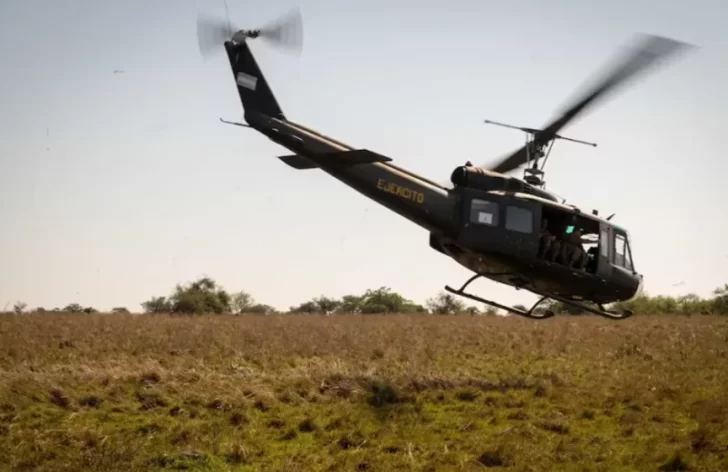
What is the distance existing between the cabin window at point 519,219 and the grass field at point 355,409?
12.0 ft

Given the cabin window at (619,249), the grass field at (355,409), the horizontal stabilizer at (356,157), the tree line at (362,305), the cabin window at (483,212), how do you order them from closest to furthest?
the grass field at (355,409)
the horizontal stabilizer at (356,157)
the cabin window at (483,212)
the cabin window at (619,249)
the tree line at (362,305)

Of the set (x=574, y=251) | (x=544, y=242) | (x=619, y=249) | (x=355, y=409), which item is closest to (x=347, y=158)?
(x=544, y=242)

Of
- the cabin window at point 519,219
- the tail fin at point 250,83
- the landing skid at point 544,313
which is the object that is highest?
the tail fin at point 250,83

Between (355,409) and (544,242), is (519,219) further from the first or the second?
(355,409)

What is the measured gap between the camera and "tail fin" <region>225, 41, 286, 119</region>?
17.8 metres

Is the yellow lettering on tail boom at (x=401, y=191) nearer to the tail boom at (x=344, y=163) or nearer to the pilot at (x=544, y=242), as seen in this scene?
the tail boom at (x=344, y=163)

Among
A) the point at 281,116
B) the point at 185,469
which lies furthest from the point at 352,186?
the point at 185,469

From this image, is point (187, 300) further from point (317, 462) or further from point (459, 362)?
point (317, 462)

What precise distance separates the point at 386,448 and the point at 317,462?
1.33m

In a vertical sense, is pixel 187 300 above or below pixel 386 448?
above

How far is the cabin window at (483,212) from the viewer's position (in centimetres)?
1766

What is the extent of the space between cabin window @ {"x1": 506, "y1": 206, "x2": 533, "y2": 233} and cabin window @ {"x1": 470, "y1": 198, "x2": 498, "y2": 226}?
313 millimetres

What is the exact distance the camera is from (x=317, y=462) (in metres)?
12.4

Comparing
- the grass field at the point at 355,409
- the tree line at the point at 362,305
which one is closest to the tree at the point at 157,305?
the tree line at the point at 362,305
